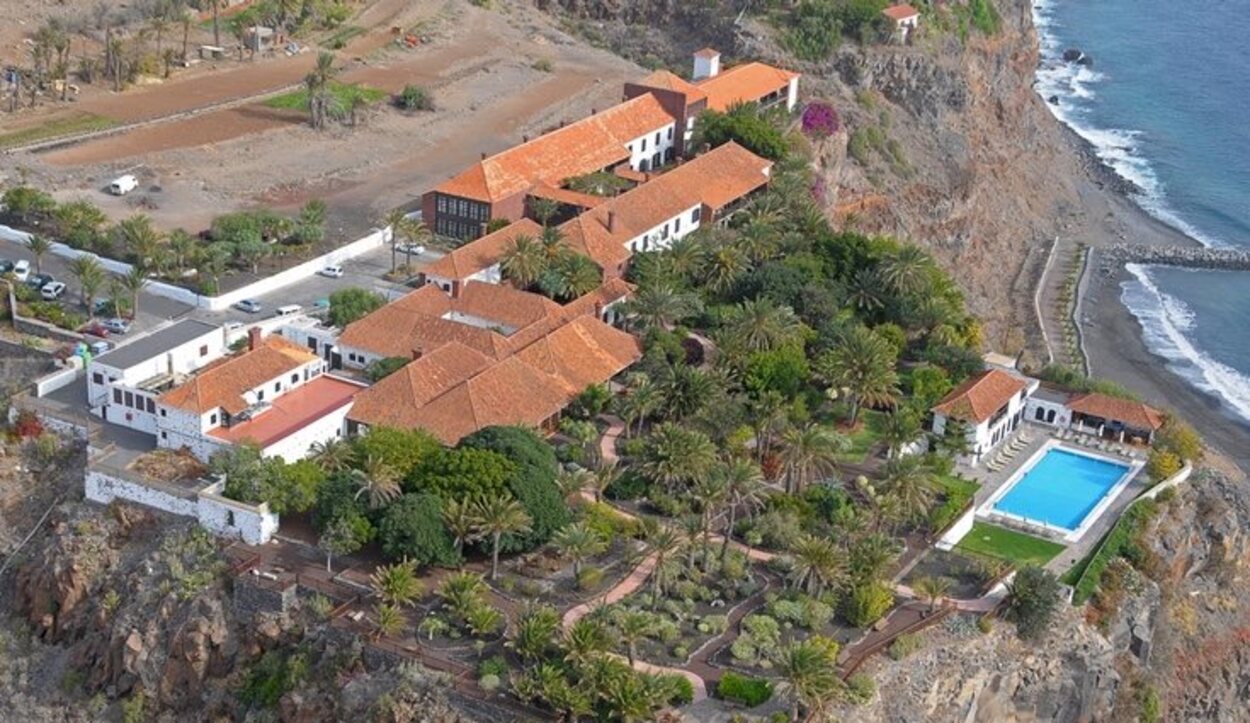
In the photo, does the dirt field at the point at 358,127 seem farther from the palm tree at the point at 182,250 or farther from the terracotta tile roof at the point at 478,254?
the terracotta tile roof at the point at 478,254

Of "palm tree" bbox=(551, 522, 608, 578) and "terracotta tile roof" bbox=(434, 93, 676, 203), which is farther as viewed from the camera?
"terracotta tile roof" bbox=(434, 93, 676, 203)

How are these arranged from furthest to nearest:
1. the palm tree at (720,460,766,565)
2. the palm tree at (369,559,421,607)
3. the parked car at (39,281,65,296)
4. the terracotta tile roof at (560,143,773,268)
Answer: the terracotta tile roof at (560,143,773,268)
the parked car at (39,281,65,296)
the palm tree at (720,460,766,565)
the palm tree at (369,559,421,607)

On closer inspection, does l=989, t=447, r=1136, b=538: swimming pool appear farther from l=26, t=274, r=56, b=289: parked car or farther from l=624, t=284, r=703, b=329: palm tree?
l=26, t=274, r=56, b=289: parked car

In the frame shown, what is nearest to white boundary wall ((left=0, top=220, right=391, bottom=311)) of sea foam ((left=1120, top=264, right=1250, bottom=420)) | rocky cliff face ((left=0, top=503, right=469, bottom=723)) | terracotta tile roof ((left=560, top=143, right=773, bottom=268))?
terracotta tile roof ((left=560, top=143, right=773, bottom=268))

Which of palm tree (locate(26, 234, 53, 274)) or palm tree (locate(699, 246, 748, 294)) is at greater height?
palm tree (locate(699, 246, 748, 294))

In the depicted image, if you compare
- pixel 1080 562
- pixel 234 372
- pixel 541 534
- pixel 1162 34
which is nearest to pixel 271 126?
pixel 234 372

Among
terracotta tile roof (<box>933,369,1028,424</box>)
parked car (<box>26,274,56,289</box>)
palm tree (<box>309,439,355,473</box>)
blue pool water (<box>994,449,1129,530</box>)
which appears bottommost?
parked car (<box>26,274,56,289</box>)

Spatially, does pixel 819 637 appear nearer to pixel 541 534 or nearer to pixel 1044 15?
pixel 541 534

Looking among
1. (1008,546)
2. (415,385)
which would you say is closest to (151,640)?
(415,385)
